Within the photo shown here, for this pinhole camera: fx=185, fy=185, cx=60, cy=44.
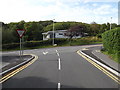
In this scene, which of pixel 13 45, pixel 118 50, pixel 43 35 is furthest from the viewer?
pixel 43 35

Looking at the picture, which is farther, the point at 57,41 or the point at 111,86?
the point at 57,41

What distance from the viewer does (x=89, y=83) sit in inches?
353

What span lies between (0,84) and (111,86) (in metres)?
5.37

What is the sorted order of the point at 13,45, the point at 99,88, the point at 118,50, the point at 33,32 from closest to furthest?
the point at 99,88 → the point at 118,50 → the point at 13,45 → the point at 33,32

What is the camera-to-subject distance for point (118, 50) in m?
18.4

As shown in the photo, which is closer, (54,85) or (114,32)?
(54,85)

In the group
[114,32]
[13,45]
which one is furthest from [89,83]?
[13,45]

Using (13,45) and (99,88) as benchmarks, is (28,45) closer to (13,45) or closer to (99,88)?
(13,45)

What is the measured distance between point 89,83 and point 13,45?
140 ft

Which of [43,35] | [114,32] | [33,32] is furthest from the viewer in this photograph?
[43,35]

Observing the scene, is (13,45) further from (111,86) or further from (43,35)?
(111,86)

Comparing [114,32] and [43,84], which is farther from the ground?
[114,32]

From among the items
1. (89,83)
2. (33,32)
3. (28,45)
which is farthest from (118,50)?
(33,32)

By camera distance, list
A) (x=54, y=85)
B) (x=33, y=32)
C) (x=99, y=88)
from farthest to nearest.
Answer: (x=33, y=32)
(x=54, y=85)
(x=99, y=88)
